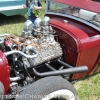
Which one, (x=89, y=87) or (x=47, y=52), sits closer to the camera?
(x=47, y=52)

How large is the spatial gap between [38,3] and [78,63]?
224 centimetres

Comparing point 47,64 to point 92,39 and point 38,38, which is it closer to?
point 38,38

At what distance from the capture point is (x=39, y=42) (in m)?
2.50

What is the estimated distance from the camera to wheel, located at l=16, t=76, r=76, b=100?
6.16 ft

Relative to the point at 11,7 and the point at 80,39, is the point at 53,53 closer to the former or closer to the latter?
the point at 80,39

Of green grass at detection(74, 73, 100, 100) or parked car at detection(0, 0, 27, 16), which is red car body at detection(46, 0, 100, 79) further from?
parked car at detection(0, 0, 27, 16)

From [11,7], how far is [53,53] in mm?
3478

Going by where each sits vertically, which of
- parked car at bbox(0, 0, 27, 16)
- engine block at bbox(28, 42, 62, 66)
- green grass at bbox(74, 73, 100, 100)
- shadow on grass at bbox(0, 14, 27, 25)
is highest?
engine block at bbox(28, 42, 62, 66)

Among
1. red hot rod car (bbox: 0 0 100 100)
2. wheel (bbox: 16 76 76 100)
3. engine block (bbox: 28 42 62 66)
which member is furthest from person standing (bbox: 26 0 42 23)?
wheel (bbox: 16 76 76 100)

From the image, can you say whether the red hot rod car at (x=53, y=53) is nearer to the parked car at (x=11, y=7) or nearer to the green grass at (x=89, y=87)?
the green grass at (x=89, y=87)

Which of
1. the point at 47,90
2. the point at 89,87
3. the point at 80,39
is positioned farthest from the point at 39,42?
the point at 89,87

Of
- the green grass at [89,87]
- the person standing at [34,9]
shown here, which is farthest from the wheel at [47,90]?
the person standing at [34,9]

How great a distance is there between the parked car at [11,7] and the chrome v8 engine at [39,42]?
10.2 ft

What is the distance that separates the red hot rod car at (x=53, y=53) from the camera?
6.50 feet
